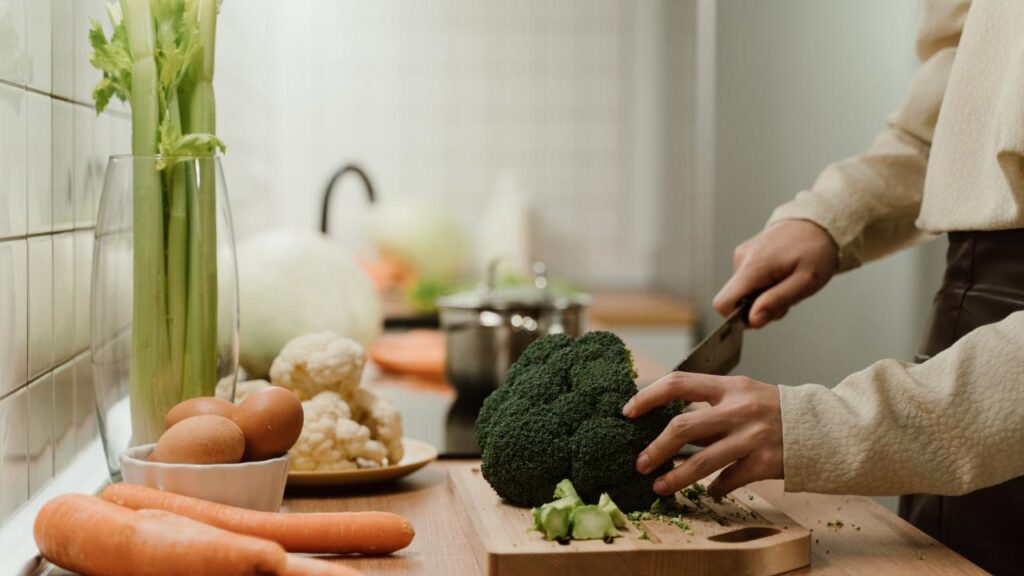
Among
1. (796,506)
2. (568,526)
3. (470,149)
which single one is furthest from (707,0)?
(568,526)

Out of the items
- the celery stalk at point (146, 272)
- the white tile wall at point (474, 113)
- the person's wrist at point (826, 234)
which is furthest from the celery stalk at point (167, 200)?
the white tile wall at point (474, 113)

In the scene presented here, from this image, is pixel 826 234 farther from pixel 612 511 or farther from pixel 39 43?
pixel 39 43

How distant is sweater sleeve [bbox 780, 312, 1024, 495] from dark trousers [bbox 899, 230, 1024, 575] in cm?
25

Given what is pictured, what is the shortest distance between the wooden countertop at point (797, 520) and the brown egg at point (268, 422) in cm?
11

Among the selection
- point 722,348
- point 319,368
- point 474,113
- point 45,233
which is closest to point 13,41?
point 45,233

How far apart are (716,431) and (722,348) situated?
0.30 metres

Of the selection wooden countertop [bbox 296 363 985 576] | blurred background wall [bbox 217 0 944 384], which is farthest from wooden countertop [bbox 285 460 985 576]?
blurred background wall [bbox 217 0 944 384]

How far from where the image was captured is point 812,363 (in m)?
2.59

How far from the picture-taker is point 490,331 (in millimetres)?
1729

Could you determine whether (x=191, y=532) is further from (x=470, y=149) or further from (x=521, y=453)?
(x=470, y=149)

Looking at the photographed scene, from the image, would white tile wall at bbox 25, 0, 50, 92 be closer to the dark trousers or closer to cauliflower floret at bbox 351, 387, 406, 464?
cauliflower floret at bbox 351, 387, 406, 464

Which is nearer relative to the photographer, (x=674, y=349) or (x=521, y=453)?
(x=521, y=453)

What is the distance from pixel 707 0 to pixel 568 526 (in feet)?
6.64

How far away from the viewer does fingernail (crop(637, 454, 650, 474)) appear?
3.33ft
